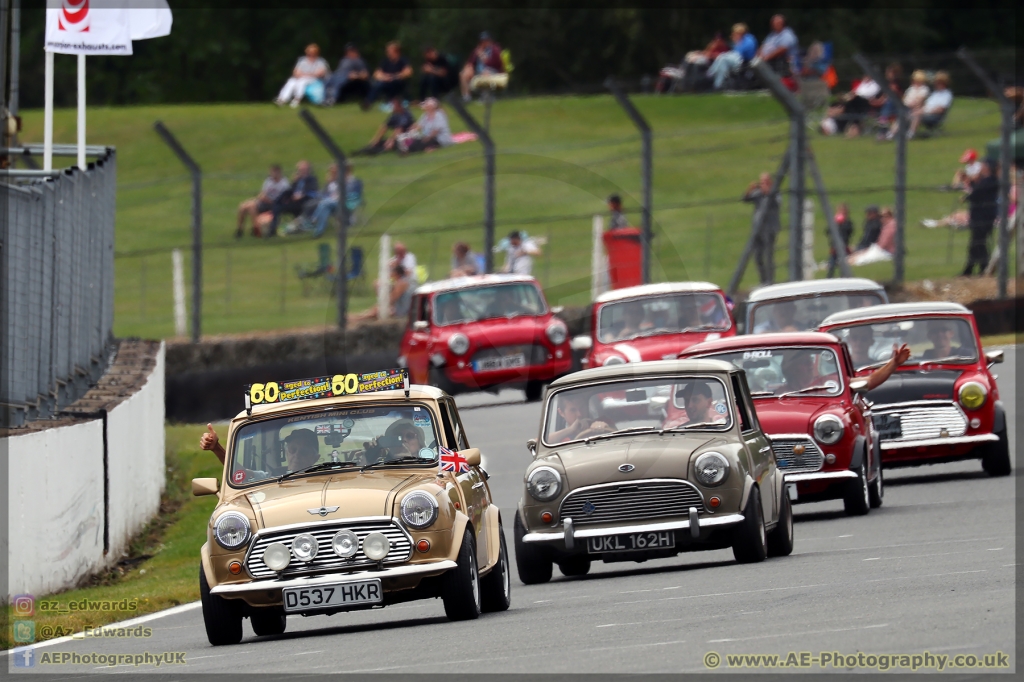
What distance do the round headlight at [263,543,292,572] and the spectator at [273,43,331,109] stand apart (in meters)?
32.6

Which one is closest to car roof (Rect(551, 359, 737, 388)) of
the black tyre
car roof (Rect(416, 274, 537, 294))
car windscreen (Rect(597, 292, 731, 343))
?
the black tyre

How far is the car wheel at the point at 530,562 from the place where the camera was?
1191 centimetres

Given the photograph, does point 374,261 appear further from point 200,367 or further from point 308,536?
point 308,536

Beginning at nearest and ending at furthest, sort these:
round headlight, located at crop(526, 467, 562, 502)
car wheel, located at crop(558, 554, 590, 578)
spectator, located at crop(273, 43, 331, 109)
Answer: round headlight, located at crop(526, 467, 562, 502) < car wheel, located at crop(558, 554, 590, 578) < spectator, located at crop(273, 43, 331, 109)

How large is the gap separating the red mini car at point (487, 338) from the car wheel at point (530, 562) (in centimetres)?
1006

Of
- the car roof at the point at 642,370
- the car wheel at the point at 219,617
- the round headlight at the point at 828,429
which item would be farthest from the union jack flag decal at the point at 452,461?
the round headlight at the point at 828,429

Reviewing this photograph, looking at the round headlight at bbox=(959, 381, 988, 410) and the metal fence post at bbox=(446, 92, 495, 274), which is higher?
the metal fence post at bbox=(446, 92, 495, 274)

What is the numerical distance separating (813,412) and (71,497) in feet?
17.1

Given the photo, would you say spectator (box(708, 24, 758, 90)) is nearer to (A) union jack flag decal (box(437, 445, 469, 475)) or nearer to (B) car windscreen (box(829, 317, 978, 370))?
(B) car windscreen (box(829, 317, 978, 370))

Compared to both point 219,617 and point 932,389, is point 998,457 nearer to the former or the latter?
point 932,389

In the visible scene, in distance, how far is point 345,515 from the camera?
32.6 ft

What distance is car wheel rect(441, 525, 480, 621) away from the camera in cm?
995

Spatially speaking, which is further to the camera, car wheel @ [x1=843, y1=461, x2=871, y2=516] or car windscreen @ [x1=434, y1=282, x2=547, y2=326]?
car windscreen @ [x1=434, y1=282, x2=547, y2=326]

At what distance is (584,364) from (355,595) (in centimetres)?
1033
